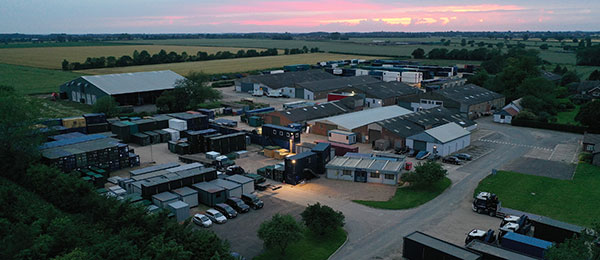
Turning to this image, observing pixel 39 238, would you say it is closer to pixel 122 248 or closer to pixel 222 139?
pixel 122 248

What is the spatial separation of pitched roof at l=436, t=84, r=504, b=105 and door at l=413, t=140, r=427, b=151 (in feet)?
61.5

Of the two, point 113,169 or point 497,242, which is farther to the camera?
point 113,169

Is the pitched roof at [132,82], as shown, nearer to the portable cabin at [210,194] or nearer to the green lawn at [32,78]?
the green lawn at [32,78]

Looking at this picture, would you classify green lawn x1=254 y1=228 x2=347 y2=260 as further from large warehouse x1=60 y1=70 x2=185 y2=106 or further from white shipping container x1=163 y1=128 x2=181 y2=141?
large warehouse x1=60 y1=70 x2=185 y2=106

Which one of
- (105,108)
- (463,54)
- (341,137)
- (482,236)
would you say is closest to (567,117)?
(341,137)

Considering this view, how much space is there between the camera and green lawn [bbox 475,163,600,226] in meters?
22.8

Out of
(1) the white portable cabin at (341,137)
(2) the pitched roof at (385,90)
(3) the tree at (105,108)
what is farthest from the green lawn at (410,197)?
(3) the tree at (105,108)

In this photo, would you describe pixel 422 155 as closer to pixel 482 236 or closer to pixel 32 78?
pixel 482 236

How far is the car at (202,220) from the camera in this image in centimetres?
2141

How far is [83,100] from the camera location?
58250 millimetres

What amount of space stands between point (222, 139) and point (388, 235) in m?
18.3

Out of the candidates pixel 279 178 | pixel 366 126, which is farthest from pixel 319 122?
pixel 279 178

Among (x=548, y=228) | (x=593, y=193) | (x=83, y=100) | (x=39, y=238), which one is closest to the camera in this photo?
(x=39, y=238)

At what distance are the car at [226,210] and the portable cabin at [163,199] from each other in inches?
99.9
